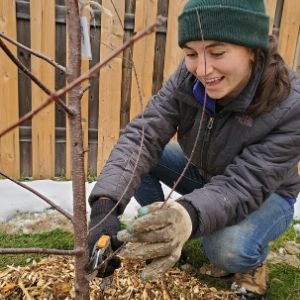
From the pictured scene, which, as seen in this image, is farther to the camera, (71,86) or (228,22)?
(228,22)

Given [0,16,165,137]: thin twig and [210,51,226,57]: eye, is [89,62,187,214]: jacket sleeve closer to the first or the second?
[210,51,226,57]: eye

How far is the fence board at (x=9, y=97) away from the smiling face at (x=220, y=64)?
1.62m

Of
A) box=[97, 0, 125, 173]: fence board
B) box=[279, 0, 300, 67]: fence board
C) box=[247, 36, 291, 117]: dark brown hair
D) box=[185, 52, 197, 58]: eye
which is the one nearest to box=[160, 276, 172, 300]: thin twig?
box=[247, 36, 291, 117]: dark brown hair

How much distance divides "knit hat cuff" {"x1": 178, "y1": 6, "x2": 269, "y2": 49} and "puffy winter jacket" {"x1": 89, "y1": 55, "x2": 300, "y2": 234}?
0.51ft

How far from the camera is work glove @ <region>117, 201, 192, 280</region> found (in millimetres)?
1238

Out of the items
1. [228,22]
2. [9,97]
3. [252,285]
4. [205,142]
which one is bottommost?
[252,285]

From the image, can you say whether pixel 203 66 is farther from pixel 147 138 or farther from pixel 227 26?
pixel 147 138

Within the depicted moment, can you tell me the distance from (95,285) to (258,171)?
31.9 inches

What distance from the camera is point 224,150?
1731 mm

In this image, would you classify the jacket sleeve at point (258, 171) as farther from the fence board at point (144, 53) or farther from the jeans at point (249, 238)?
the fence board at point (144, 53)

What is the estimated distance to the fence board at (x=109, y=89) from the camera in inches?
110

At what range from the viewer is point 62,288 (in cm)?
172

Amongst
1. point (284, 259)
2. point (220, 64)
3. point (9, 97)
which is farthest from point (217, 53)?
point (9, 97)

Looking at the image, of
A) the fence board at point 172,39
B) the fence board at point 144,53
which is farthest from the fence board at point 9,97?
the fence board at point 172,39
